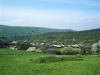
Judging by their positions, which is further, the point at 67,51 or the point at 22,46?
the point at 22,46

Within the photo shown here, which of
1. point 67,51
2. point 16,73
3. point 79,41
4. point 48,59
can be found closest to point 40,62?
point 48,59

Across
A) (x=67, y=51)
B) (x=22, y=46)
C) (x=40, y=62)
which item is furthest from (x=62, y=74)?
(x=22, y=46)

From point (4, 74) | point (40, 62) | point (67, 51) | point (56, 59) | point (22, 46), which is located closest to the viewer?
point (4, 74)

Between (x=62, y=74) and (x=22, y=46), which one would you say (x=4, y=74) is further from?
(x=22, y=46)

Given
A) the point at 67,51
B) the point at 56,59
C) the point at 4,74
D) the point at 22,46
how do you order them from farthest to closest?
the point at 22,46, the point at 67,51, the point at 56,59, the point at 4,74

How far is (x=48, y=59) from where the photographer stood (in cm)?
4716

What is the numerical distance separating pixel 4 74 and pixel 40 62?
16894mm

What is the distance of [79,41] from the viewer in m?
194


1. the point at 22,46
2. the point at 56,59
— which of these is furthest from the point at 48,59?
the point at 22,46

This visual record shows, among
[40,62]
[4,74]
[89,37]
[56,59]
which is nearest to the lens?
[4,74]

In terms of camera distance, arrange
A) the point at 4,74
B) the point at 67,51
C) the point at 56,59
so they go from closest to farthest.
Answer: the point at 4,74
the point at 56,59
the point at 67,51

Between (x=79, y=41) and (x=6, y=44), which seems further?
(x=79, y=41)

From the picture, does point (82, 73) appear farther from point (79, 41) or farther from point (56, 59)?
point (79, 41)

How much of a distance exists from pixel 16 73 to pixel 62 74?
6.16 metres
